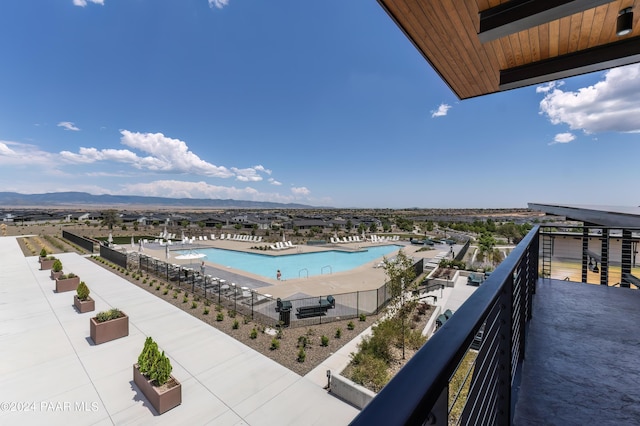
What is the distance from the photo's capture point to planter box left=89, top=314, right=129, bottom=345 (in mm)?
7715

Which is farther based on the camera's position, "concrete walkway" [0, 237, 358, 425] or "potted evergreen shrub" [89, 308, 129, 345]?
"potted evergreen shrub" [89, 308, 129, 345]

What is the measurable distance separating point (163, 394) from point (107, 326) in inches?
155

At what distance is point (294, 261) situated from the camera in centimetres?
2478

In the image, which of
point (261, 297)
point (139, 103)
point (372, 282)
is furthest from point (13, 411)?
point (139, 103)

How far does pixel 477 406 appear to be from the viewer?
110cm

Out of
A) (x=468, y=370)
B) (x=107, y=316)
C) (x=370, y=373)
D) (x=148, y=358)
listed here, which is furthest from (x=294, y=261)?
(x=468, y=370)

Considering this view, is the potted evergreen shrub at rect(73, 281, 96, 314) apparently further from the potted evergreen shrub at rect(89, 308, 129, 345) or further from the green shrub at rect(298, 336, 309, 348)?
the green shrub at rect(298, 336, 309, 348)

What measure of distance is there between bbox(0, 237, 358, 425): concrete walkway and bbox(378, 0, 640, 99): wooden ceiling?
605 cm

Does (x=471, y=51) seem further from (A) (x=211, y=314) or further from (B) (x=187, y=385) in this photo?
(A) (x=211, y=314)

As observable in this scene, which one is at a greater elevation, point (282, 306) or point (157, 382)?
point (157, 382)

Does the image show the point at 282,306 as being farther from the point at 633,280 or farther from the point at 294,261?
the point at 294,261

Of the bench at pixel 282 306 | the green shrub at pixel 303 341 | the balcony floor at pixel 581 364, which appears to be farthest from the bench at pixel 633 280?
the bench at pixel 282 306

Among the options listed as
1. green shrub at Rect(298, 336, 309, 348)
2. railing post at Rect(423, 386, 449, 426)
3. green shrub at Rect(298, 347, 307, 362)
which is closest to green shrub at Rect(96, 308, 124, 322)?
green shrub at Rect(298, 336, 309, 348)

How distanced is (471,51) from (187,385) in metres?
7.85
